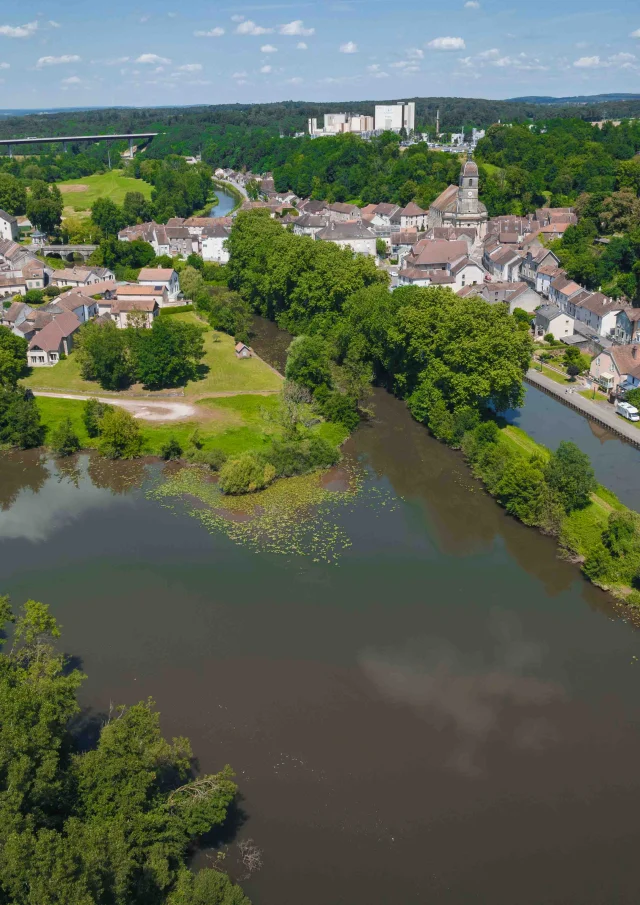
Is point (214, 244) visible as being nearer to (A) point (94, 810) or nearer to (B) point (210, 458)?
(B) point (210, 458)

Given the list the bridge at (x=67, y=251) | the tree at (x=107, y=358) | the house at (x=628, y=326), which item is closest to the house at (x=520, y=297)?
the house at (x=628, y=326)

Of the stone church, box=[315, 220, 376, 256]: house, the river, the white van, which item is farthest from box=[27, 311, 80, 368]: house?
the river

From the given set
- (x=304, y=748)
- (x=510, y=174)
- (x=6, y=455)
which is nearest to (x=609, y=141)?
(x=510, y=174)

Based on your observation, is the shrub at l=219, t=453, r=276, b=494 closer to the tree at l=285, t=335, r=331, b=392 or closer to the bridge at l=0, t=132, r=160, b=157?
the tree at l=285, t=335, r=331, b=392

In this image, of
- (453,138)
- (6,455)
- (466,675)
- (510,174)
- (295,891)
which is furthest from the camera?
(453,138)

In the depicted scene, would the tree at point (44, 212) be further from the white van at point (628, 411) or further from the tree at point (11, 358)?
the white van at point (628, 411)

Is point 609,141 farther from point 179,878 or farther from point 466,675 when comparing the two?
point 179,878
